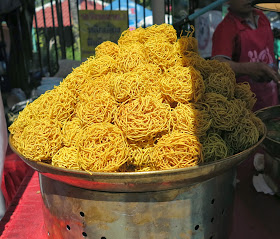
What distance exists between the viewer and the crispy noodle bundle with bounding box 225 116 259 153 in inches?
36.9

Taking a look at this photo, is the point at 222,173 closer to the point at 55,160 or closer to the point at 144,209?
the point at 144,209

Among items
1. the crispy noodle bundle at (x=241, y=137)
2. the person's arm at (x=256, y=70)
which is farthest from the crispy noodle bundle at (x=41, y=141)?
the person's arm at (x=256, y=70)

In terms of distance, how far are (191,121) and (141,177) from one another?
10.5 inches

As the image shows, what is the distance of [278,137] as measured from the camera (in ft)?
4.64

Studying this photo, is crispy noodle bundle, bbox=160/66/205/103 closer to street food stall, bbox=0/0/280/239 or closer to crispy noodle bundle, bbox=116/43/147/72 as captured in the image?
street food stall, bbox=0/0/280/239

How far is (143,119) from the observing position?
866 mm

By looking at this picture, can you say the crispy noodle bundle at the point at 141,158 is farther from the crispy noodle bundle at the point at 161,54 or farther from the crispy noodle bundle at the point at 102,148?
the crispy noodle bundle at the point at 161,54

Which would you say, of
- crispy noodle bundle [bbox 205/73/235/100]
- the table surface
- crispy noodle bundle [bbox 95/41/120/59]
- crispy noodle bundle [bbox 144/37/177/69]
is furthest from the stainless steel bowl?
crispy noodle bundle [bbox 95/41/120/59]

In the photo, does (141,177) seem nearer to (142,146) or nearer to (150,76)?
(142,146)

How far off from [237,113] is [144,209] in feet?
1.54

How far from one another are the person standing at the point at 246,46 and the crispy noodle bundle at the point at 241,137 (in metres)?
1.43

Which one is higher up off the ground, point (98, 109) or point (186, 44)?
point (186, 44)

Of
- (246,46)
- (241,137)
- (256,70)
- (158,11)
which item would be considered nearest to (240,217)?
(241,137)

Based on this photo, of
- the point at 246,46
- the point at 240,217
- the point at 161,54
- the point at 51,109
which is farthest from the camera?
the point at 246,46
